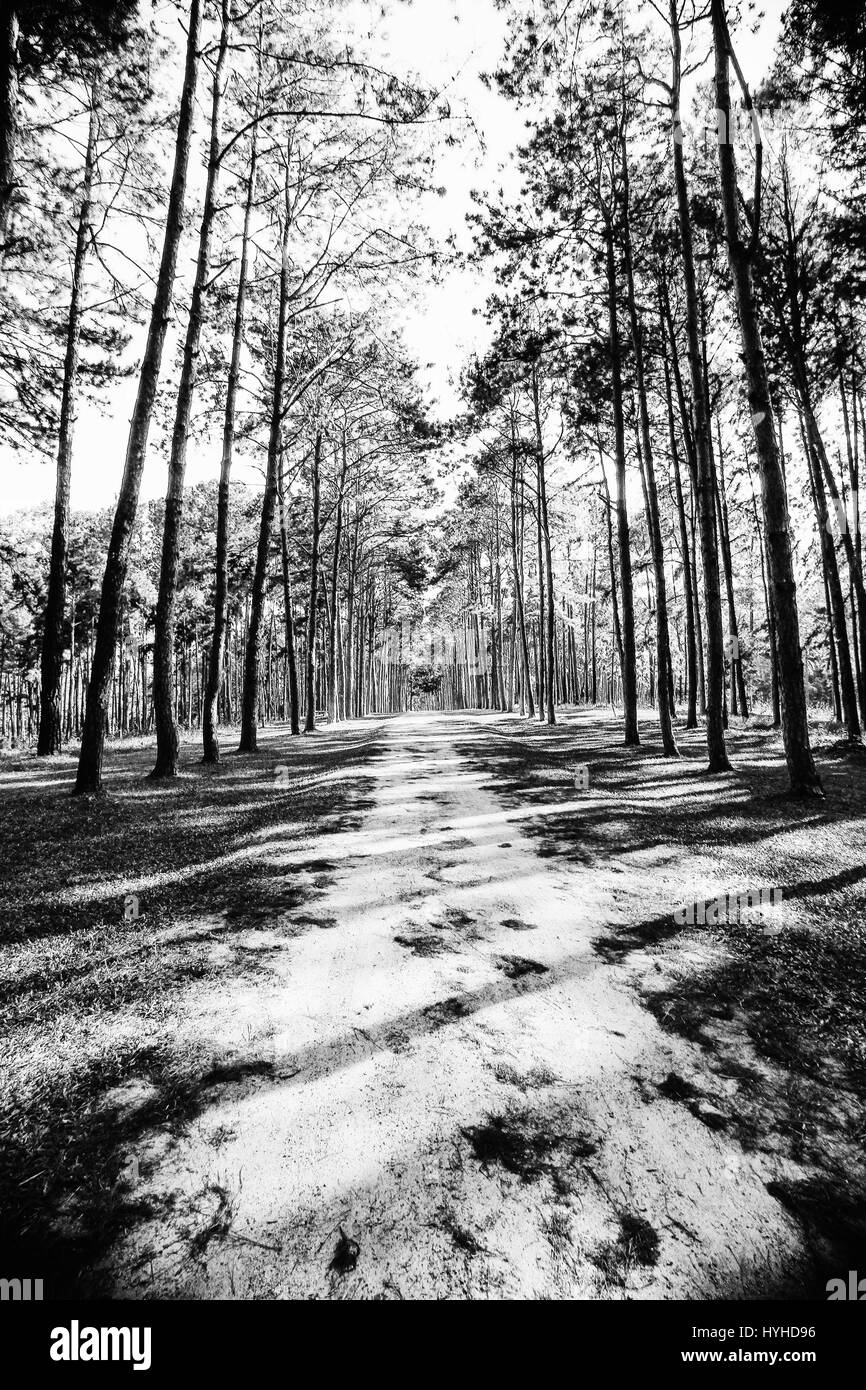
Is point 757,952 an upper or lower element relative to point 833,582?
lower

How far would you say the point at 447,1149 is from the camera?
172 cm

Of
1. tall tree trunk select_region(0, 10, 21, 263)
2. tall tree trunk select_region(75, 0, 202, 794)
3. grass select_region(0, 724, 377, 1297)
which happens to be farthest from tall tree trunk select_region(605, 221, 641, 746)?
tall tree trunk select_region(0, 10, 21, 263)

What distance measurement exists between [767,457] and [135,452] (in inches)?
379

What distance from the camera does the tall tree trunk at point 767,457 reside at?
7.92 metres

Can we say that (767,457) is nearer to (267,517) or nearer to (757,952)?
(757,952)

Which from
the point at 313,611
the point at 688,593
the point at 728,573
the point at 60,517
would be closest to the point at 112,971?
the point at 60,517

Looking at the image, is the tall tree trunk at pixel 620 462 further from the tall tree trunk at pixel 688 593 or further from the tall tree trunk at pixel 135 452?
the tall tree trunk at pixel 135 452

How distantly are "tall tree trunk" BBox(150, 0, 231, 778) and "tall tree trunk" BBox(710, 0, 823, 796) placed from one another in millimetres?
8704

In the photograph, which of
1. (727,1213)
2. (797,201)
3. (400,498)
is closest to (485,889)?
(727,1213)

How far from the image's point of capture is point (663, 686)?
12.8 metres

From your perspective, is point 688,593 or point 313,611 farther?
point 313,611

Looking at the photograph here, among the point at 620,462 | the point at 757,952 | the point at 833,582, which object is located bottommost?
the point at 757,952

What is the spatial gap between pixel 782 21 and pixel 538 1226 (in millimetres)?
15858
